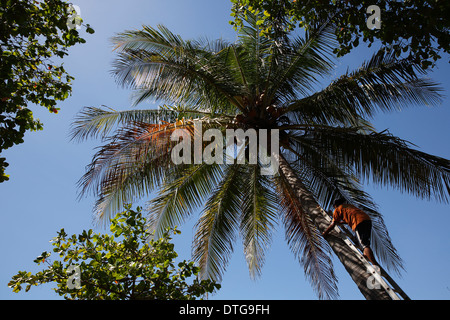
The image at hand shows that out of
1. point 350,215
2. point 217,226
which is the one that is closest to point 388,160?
point 350,215

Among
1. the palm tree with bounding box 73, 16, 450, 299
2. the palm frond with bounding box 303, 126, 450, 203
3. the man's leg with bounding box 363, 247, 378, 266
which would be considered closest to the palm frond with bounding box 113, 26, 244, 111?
the palm tree with bounding box 73, 16, 450, 299

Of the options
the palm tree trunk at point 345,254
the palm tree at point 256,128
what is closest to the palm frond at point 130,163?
the palm tree at point 256,128

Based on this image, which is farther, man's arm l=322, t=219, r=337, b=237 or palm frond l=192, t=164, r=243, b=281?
palm frond l=192, t=164, r=243, b=281

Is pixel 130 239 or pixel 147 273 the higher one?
pixel 130 239

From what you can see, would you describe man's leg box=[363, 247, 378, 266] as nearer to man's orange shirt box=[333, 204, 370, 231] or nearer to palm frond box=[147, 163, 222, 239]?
man's orange shirt box=[333, 204, 370, 231]

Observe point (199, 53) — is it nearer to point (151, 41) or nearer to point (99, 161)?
point (151, 41)

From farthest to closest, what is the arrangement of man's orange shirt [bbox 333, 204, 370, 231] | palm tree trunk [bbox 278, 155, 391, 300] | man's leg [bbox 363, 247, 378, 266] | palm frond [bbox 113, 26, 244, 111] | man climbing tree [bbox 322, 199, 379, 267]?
1. palm frond [bbox 113, 26, 244, 111]
2. man's orange shirt [bbox 333, 204, 370, 231]
3. man climbing tree [bbox 322, 199, 379, 267]
4. man's leg [bbox 363, 247, 378, 266]
5. palm tree trunk [bbox 278, 155, 391, 300]

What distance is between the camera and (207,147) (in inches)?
271

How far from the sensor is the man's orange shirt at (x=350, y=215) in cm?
493

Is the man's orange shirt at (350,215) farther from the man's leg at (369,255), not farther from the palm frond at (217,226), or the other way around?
the palm frond at (217,226)

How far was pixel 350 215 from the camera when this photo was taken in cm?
509

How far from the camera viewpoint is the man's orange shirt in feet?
16.2
